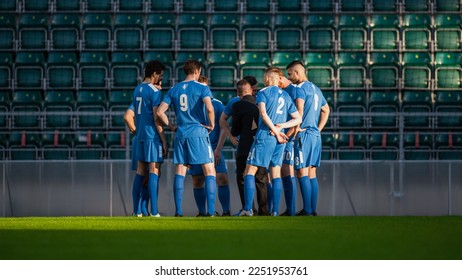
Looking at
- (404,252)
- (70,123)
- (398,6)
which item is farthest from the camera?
(398,6)

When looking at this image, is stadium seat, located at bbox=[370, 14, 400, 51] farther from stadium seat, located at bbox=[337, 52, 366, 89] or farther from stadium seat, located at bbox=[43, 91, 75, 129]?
stadium seat, located at bbox=[43, 91, 75, 129]

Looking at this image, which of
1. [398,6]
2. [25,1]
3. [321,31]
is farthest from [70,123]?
[398,6]

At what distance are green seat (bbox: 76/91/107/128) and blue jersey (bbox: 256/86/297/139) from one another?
8841 mm

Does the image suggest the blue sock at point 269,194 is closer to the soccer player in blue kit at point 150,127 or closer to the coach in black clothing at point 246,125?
the coach in black clothing at point 246,125

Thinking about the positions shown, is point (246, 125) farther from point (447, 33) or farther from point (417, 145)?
point (447, 33)

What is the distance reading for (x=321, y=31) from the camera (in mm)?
19953

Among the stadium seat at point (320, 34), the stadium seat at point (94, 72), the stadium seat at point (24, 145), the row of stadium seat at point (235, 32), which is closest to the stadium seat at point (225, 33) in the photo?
the row of stadium seat at point (235, 32)

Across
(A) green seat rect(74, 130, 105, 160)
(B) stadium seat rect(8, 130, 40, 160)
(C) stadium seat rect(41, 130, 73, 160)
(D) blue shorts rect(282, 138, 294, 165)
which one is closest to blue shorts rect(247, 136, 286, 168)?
(D) blue shorts rect(282, 138, 294, 165)

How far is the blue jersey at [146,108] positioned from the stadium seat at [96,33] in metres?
9.18

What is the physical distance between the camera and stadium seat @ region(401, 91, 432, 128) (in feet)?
62.0

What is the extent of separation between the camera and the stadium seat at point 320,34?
19906mm

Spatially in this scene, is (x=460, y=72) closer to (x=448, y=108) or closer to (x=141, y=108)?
(x=448, y=108)

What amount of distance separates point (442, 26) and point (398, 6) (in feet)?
3.09

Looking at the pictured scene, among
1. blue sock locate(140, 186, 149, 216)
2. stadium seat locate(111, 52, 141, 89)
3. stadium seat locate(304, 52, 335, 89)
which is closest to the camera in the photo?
blue sock locate(140, 186, 149, 216)
